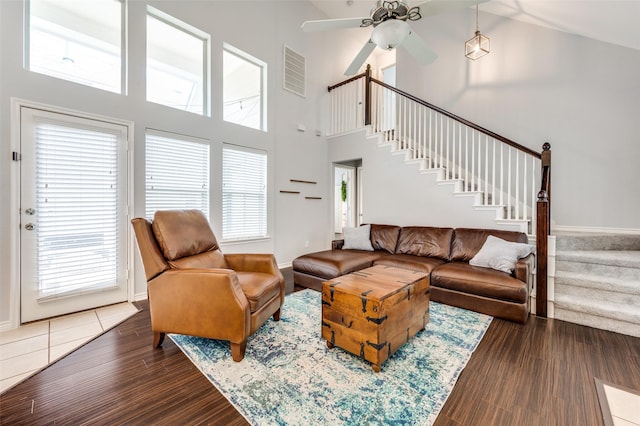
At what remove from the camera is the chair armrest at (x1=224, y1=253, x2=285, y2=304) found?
8.64 ft

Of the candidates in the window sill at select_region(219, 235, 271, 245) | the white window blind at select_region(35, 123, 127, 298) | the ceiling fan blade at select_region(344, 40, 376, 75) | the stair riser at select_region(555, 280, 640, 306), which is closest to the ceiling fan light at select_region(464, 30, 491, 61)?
the ceiling fan blade at select_region(344, 40, 376, 75)

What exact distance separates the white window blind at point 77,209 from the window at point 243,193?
1346 mm

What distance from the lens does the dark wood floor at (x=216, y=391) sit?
4.72ft

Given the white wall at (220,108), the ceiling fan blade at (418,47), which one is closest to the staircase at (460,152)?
the white wall at (220,108)

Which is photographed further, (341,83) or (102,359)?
(341,83)

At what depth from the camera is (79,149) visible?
2.78 meters

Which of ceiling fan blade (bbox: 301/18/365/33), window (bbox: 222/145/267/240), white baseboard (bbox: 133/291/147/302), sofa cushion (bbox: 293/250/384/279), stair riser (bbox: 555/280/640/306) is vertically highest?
ceiling fan blade (bbox: 301/18/365/33)

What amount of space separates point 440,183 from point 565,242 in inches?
64.9

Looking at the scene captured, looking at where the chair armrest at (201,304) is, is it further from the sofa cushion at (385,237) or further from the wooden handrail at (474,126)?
the wooden handrail at (474,126)

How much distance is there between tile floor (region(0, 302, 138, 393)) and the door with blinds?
182 mm

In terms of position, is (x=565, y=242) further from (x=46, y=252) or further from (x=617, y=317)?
(x=46, y=252)

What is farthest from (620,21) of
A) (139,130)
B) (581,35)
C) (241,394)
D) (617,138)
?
(139,130)

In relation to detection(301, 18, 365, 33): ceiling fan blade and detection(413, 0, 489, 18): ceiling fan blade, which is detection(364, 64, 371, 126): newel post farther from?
detection(413, 0, 489, 18): ceiling fan blade

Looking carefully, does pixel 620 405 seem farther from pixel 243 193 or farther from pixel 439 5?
pixel 243 193
